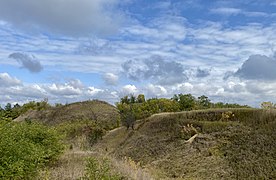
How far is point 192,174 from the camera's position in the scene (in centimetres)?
1673

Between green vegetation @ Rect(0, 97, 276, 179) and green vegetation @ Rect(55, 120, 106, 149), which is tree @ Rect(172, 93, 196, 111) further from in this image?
green vegetation @ Rect(55, 120, 106, 149)

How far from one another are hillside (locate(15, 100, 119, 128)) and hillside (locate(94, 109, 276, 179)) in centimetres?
1631

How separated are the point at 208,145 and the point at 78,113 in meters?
30.2

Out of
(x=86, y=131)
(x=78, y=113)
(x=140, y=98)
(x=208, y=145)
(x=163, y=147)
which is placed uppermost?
(x=140, y=98)

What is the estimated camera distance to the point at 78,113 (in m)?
47.4

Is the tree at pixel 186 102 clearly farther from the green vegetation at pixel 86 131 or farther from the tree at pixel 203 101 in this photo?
the green vegetation at pixel 86 131

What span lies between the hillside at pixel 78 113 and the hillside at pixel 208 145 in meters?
16.3

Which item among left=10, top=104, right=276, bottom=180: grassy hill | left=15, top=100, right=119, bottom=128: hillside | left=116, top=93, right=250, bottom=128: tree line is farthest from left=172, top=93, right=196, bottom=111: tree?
left=15, top=100, right=119, bottom=128: hillside

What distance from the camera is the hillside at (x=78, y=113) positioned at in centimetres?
4525

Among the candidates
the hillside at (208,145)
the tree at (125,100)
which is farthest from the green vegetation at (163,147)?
the tree at (125,100)

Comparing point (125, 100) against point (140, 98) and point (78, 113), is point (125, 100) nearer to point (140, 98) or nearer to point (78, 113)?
point (140, 98)

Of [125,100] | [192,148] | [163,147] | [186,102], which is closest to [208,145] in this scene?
[192,148]

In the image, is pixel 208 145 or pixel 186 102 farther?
pixel 186 102

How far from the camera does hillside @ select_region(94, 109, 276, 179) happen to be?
53.6 feet
